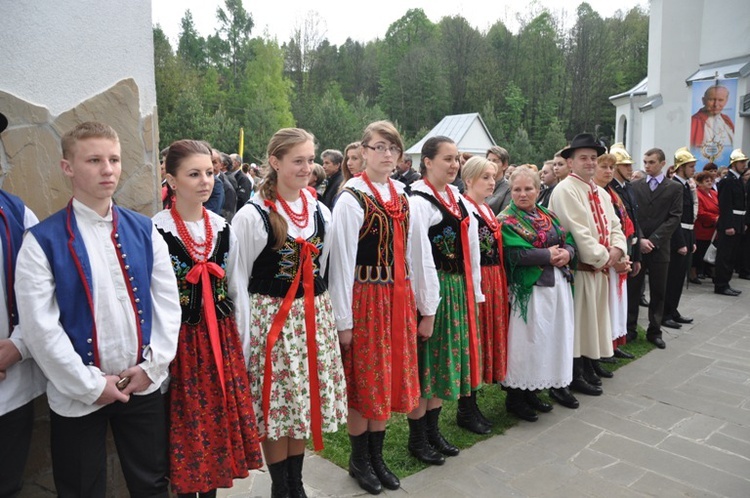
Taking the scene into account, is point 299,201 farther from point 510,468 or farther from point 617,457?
point 617,457

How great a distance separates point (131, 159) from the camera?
301 centimetres

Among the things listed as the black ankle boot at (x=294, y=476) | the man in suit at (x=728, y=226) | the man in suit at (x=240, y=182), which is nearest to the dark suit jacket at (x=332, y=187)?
the black ankle boot at (x=294, y=476)

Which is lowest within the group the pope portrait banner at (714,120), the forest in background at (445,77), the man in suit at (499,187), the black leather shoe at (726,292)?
the black leather shoe at (726,292)

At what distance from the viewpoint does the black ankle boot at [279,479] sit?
3076 millimetres

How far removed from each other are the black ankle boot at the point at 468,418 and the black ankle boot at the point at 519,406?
1.32 ft

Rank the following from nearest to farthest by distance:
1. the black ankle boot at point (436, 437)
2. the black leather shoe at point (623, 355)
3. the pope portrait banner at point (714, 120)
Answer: the black ankle boot at point (436, 437) → the black leather shoe at point (623, 355) → the pope portrait banner at point (714, 120)

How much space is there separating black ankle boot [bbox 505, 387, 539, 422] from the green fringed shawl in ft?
2.17

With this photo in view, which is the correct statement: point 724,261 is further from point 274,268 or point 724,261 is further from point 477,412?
point 274,268

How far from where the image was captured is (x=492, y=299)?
14.0 ft

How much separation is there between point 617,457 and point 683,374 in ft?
7.19

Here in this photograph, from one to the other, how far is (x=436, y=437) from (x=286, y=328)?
163 centimetres

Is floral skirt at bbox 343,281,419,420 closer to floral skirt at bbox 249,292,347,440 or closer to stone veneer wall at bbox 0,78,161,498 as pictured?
floral skirt at bbox 249,292,347,440

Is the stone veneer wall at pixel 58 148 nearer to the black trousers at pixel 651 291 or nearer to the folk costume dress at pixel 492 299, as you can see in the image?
the folk costume dress at pixel 492 299

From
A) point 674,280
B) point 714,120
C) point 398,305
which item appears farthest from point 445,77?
point 398,305
